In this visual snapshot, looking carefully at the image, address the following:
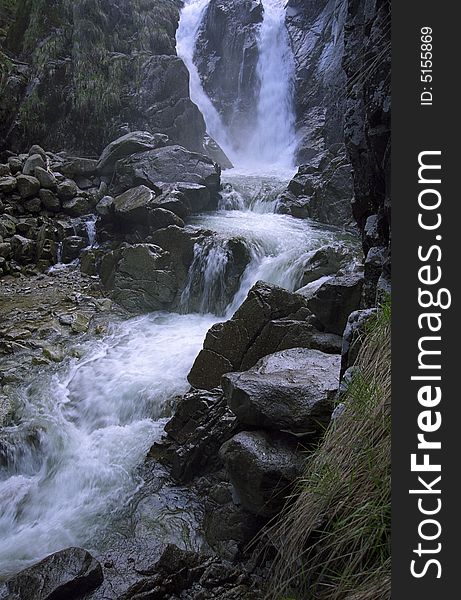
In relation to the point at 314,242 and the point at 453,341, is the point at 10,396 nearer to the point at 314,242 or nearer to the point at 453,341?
the point at 453,341

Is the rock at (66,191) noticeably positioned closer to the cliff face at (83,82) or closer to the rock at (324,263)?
the cliff face at (83,82)

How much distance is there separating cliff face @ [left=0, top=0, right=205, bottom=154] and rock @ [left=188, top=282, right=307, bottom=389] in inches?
457

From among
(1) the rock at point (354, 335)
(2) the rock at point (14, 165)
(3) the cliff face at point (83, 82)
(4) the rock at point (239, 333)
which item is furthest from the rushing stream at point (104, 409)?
(3) the cliff face at point (83, 82)

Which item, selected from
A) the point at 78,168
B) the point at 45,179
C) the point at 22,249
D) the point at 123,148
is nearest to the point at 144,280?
the point at 22,249

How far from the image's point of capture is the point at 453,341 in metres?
1.35

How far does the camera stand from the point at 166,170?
11883mm

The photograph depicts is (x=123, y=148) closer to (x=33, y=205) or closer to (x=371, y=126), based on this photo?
(x=33, y=205)

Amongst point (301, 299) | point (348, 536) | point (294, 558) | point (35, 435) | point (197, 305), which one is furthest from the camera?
point (197, 305)

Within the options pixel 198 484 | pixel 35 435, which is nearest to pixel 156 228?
pixel 35 435

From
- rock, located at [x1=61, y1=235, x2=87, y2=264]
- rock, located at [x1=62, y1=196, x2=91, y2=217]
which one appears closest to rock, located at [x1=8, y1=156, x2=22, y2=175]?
rock, located at [x1=62, y1=196, x2=91, y2=217]

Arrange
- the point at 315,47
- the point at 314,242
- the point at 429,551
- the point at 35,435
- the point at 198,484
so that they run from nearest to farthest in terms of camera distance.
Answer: the point at 429,551 → the point at 198,484 → the point at 35,435 → the point at 314,242 → the point at 315,47

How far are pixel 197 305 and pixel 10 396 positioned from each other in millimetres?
3751

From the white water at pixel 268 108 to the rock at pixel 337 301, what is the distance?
15.3m

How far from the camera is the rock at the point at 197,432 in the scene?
14.4 ft
